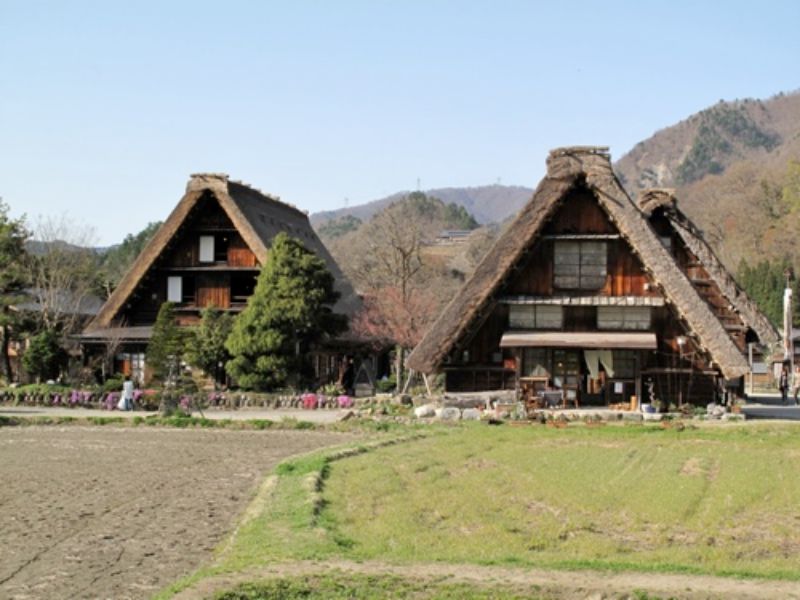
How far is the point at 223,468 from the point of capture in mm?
18859

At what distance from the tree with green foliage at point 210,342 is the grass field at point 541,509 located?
15.6 m

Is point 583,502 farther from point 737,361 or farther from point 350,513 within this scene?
point 737,361

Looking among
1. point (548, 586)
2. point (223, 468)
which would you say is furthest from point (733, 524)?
point (223, 468)

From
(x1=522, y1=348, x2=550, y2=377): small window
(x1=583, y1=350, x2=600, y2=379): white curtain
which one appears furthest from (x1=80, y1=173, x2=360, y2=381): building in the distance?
(x1=583, y1=350, x2=600, y2=379): white curtain

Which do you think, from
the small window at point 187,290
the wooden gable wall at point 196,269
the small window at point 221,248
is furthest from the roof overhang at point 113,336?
the small window at point 221,248

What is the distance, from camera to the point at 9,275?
38.7 m

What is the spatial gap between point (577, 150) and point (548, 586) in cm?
2362

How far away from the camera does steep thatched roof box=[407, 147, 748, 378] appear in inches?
1154

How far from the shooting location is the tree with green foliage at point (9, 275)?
3831cm

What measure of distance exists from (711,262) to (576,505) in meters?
24.4

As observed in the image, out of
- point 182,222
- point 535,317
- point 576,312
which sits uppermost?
point 182,222

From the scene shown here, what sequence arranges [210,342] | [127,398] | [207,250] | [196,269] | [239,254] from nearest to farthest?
[127,398] → [210,342] → [239,254] → [196,269] → [207,250]

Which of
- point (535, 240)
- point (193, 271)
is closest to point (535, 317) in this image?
point (535, 240)

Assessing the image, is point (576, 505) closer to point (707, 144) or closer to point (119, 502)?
point (119, 502)
